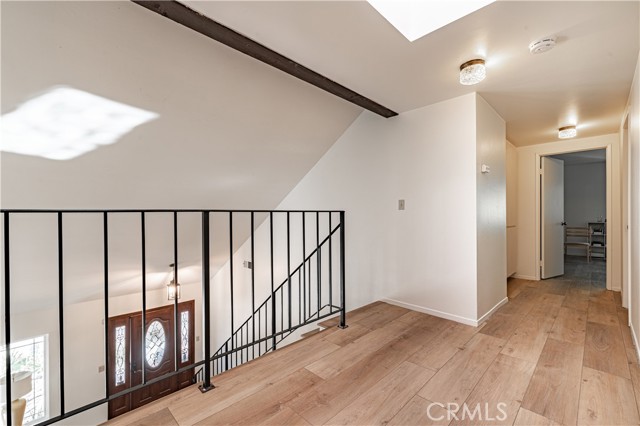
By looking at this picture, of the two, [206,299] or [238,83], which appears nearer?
[206,299]

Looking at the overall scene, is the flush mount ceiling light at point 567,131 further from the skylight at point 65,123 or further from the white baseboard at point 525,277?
the skylight at point 65,123

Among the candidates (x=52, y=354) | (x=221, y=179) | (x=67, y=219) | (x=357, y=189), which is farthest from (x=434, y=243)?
(x=52, y=354)

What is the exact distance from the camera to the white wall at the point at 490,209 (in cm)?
268

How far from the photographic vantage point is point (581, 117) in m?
3.20

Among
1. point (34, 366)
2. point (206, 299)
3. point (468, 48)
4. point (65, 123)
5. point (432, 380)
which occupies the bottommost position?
point (34, 366)

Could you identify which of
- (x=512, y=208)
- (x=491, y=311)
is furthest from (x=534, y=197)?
(x=491, y=311)

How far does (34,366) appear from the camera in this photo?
386 centimetres

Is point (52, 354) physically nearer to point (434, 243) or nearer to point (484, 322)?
point (434, 243)

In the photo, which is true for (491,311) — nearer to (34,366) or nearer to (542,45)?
(542,45)

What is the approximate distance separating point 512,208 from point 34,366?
724 cm

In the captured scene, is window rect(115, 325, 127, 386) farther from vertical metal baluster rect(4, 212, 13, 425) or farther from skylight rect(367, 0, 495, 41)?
skylight rect(367, 0, 495, 41)

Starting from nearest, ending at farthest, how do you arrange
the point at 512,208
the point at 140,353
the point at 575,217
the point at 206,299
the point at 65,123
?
the point at 206,299 → the point at 65,123 → the point at 512,208 → the point at 140,353 → the point at 575,217

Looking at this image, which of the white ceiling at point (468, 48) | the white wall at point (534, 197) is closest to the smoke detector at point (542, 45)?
the white ceiling at point (468, 48)

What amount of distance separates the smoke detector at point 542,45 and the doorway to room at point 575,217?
324cm
